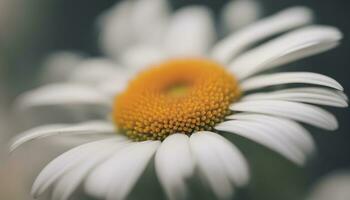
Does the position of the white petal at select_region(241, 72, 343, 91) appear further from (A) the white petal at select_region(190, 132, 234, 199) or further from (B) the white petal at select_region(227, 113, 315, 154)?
(A) the white petal at select_region(190, 132, 234, 199)

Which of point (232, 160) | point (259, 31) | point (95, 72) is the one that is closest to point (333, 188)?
point (259, 31)

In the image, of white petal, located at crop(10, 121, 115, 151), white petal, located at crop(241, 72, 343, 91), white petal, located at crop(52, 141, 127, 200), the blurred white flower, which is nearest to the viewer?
white petal, located at crop(52, 141, 127, 200)

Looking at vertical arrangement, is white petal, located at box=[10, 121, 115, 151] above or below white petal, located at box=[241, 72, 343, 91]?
below

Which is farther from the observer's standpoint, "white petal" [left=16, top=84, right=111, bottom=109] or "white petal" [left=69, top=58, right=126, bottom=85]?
"white petal" [left=69, top=58, right=126, bottom=85]

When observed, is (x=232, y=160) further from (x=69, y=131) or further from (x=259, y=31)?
(x=259, y=31)

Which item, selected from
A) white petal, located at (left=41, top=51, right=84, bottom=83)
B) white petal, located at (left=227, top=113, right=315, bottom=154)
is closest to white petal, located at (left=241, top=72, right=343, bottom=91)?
white petal, located at (left=227, top=113, right=315, bottom=154)

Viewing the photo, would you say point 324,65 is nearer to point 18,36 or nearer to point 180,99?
point 180,99

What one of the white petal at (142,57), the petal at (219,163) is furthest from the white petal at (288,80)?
the white petal at (142,57)

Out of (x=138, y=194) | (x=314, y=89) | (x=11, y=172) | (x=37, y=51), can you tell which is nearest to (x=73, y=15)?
(x=37, y=51)
